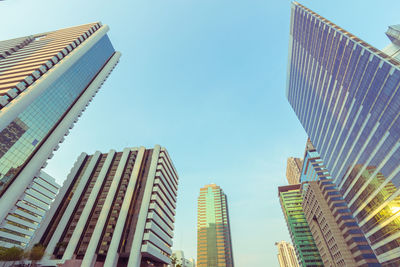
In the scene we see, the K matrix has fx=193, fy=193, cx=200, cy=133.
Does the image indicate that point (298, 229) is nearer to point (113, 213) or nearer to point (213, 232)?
point (213, 232)

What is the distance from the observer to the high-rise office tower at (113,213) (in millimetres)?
53656

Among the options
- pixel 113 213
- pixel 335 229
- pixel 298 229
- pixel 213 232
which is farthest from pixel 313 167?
pixel 113 213

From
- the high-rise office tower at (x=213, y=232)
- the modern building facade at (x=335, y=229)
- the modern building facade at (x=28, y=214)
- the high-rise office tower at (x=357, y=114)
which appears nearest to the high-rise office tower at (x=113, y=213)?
the modern building facade at (x=28, y=214)

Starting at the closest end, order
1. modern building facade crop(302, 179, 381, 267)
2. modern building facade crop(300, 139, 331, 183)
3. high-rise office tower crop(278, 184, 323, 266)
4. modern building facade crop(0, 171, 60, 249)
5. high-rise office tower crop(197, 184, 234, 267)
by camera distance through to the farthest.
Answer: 1. modern building facade crop(0, 171, 60, 249)
2. modern building facade crop(302, 179, 381, 267)
3. modern building facade crop(300, 139, 331, 183)
4. high-rise office tower crop(278, 184, 323, 266)
5. high-rise office tower crop(197, 184, 234, 267)

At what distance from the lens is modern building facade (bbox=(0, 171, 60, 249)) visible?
81125 millimetres

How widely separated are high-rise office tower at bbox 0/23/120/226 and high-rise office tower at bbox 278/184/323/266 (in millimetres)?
160078

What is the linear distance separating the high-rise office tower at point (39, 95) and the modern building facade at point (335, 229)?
12546cm

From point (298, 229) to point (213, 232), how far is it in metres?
70.1

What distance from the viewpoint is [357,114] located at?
2657 inches

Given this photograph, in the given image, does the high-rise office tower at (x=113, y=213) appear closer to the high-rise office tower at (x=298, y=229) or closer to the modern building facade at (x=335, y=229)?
the modern building facade at (x=335, y=229)

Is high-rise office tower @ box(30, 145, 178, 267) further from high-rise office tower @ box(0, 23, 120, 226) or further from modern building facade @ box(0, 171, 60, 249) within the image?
modern building facade @ box(0, 171, 60, 249)

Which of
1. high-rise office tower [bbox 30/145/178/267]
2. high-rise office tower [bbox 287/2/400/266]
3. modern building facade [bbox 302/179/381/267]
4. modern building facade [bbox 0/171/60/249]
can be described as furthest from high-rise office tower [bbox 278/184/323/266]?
modern building facade [bbox 0/171/60/249]

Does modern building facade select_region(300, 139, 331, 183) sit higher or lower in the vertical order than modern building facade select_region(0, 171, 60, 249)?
higher

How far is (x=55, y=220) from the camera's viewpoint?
2391 inches
